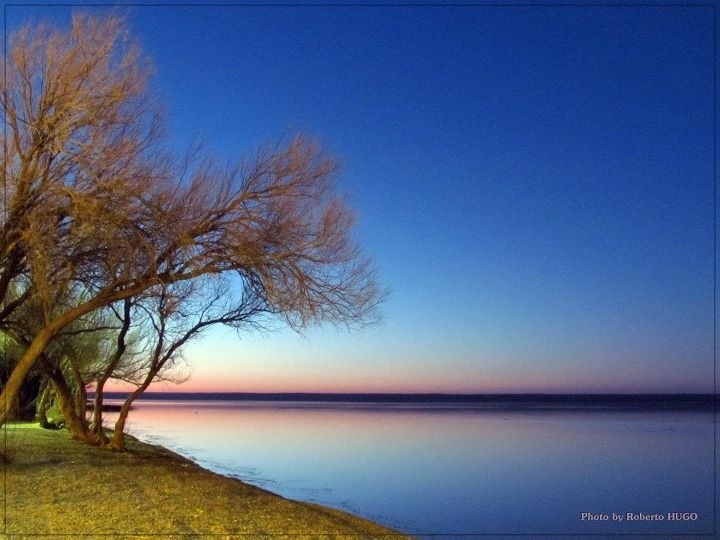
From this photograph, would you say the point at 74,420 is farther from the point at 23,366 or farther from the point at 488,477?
the point at 488,477

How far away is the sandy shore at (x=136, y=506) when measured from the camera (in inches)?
372

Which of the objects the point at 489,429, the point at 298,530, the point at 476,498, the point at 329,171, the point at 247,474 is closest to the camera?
the point at 298,530

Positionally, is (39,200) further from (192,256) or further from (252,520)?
(252,520)

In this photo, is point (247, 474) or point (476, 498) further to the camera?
point (247, 474)

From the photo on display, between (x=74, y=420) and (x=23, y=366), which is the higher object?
(x=23, y=366)

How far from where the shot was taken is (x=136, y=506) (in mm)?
10742

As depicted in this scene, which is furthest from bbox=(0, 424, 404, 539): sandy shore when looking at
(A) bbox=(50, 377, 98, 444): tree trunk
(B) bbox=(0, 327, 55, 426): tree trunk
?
(A) bbox=(50, 377, 98, 444): tree trunk

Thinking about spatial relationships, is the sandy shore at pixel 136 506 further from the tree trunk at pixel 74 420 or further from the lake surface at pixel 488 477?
the lake surface at pixel 488 477

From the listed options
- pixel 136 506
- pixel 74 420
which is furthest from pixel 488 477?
pixel 136 506

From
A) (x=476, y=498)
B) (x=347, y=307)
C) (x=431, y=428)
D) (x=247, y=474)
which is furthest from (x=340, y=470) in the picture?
(x=431, y=428)

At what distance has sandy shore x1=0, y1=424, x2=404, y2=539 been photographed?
9.45 meters

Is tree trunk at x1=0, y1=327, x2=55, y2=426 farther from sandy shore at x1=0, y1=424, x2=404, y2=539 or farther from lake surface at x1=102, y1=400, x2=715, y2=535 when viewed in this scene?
lake surface at x1=102, y1=400, x2=715, y2=535

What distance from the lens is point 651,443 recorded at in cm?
4197

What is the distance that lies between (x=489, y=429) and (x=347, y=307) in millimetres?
43673
